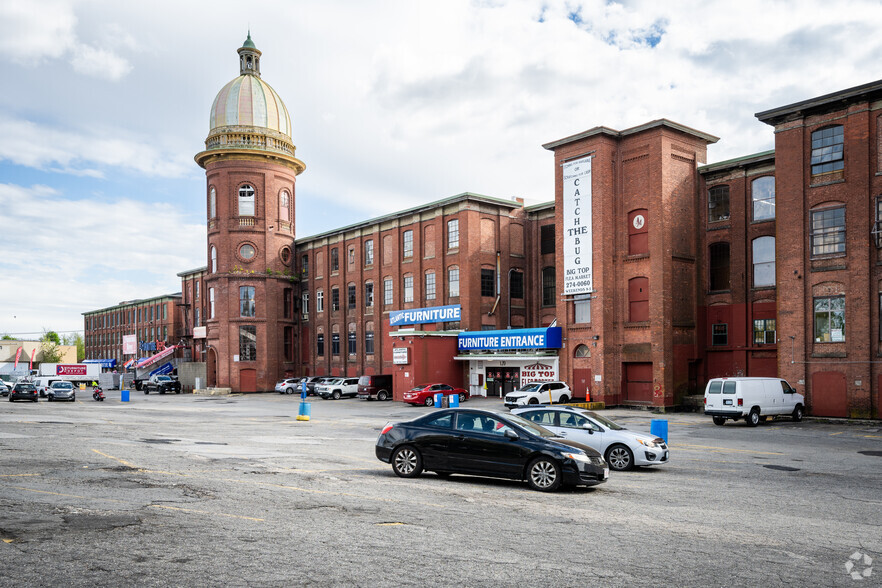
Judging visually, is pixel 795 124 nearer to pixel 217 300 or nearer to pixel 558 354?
pixel 558 354

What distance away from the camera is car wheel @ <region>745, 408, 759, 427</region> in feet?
92.5

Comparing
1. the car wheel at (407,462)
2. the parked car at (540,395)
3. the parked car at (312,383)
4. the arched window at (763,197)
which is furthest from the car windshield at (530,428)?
the parked car at (312,383)

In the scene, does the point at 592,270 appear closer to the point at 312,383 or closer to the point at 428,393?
the point at 428,393

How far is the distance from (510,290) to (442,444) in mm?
38280

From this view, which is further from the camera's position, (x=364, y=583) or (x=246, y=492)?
(x=246, y=492)

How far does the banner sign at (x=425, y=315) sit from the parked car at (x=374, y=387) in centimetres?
500

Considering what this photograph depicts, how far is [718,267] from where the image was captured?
134ft

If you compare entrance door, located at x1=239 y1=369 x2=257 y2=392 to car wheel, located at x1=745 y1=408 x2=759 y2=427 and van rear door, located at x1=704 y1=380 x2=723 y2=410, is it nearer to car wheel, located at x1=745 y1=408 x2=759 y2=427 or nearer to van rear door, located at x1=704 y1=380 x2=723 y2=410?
van rear door, located at x1=704 y1=380 x2=723 y2=410

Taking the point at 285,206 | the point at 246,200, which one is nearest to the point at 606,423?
the point at 246,200

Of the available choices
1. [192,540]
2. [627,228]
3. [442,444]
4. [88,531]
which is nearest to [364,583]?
[192,540]

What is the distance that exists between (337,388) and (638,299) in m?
23.7

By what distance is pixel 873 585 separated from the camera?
24.0 ft

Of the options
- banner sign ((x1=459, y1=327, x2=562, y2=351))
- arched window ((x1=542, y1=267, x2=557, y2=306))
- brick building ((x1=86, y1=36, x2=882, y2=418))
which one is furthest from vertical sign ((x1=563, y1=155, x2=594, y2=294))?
arched window ((x1=542, y1=267, x2=557, y2=306))

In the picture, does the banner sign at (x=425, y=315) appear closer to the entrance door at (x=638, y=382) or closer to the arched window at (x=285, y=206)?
the entrance door at (x=638, y=382)
